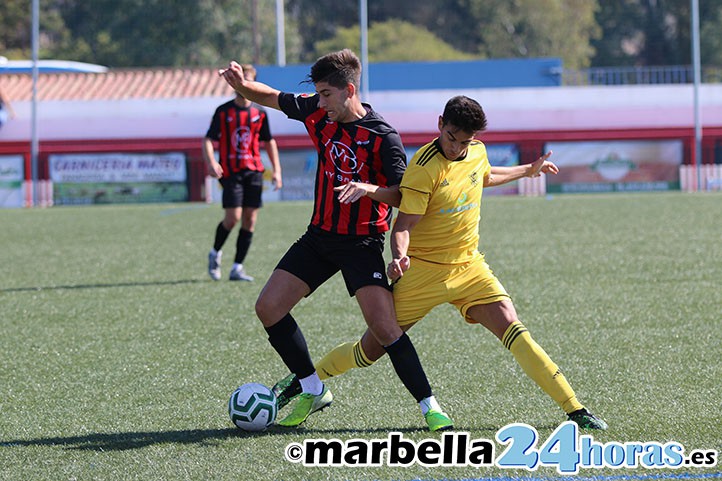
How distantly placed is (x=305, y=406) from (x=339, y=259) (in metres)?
0.74

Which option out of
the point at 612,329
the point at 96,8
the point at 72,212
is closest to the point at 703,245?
the point at 612,329

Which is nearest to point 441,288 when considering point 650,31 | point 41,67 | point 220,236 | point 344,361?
point 344,361

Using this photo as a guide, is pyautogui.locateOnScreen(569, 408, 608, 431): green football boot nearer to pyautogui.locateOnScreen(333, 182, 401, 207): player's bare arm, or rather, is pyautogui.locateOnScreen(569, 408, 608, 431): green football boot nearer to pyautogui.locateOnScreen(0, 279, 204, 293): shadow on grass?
pyautogui.locateOnScreen(333, 182, 401, 207): player's bare arm

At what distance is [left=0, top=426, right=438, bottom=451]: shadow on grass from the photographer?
16.4 ft

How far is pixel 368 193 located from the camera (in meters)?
4.99

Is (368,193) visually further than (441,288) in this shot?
No

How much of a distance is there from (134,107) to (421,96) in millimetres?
9667

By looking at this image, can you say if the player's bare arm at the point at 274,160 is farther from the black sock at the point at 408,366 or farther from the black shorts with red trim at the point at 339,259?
the black sock at the point at 408,366

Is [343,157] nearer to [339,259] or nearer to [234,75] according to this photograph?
[339,259]

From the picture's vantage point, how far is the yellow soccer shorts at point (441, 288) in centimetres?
522

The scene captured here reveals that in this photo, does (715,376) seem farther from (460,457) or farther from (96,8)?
(96,8)

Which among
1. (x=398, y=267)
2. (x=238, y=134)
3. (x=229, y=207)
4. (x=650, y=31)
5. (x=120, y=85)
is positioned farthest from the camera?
(x=650, y=31)

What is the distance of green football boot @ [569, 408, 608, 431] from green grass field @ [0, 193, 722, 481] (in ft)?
Result: 0.17

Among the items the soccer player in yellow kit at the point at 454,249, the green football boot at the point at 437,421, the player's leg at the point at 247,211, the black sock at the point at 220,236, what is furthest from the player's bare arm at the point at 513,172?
the black sock at the point at 220,236
